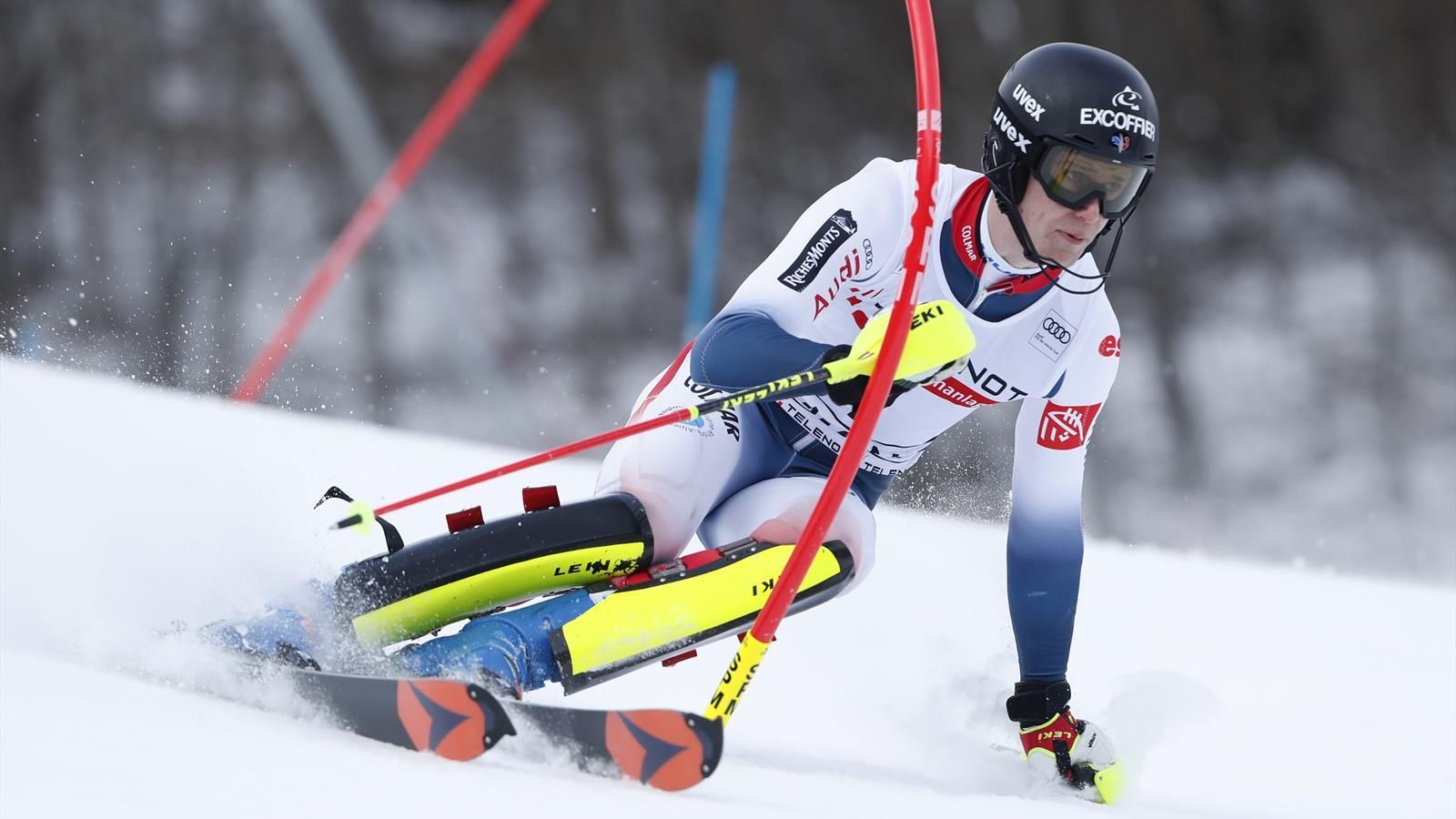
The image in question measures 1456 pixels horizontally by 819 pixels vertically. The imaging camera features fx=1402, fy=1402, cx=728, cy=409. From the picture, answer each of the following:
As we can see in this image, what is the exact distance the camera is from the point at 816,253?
8.52 ft

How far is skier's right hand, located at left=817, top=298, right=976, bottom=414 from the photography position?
7.22 feet

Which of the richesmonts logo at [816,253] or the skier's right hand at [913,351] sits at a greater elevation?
the richesmonts logo at [816,253]

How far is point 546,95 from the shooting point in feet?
30.9

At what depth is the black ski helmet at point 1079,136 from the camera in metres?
2.47

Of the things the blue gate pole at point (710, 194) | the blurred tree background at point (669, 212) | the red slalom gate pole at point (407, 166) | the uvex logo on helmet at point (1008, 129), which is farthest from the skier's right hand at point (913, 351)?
the red slalom gate pole at point (407, 166)

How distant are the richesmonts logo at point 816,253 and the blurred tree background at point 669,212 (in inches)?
166

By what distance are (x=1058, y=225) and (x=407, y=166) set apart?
740 cm

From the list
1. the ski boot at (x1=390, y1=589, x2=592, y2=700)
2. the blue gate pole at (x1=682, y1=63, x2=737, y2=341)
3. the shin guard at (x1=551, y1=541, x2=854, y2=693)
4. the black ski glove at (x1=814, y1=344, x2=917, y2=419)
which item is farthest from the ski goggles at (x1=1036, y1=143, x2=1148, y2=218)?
the blue gate pole at (x1=682, y1=63, x2=737, y2=341)

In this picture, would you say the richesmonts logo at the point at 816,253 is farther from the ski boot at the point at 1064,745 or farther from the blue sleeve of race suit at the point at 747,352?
the ski boot at the point at 1064,745

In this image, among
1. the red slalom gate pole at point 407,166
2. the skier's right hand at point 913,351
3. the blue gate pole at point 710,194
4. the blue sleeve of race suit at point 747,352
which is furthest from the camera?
the red slalom gate pole at point 407,166

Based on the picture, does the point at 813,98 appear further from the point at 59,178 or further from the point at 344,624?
the point at 344,624

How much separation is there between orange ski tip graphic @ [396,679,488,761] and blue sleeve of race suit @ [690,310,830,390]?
0.81 meters

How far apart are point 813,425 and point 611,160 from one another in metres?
6.51

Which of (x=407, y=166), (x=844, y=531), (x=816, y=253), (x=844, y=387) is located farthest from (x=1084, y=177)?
(x=407, y=166)
